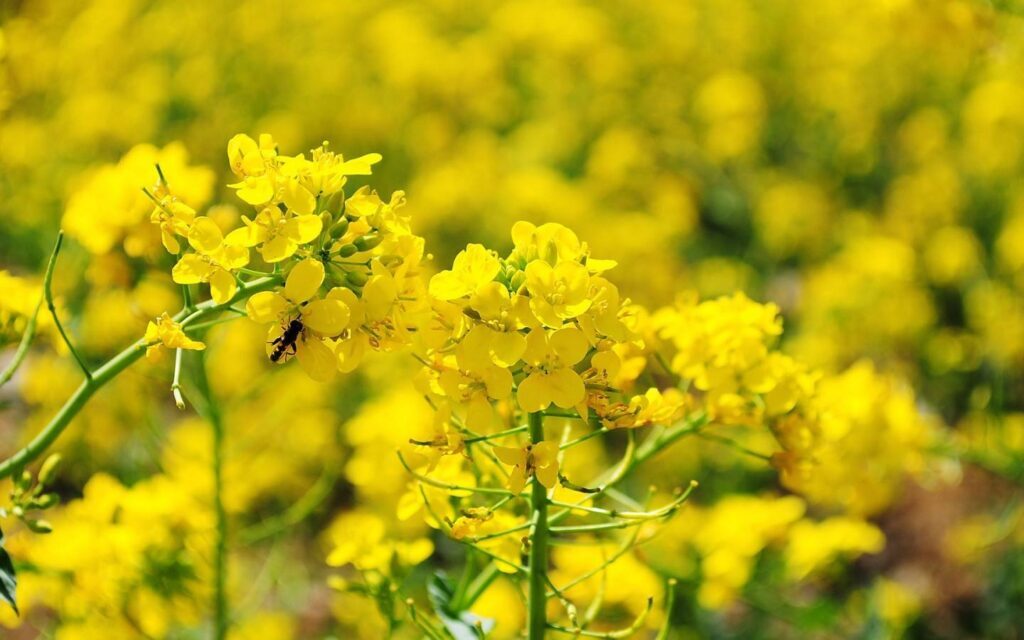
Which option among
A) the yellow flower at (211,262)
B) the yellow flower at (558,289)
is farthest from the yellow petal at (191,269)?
the yellow flower at (558,289)

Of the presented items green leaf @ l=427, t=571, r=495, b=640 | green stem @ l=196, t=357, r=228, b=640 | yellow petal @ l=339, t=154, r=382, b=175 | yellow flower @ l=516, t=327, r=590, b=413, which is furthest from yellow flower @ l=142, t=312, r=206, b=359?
green stem @ l=196, t=357, r=228, b=640

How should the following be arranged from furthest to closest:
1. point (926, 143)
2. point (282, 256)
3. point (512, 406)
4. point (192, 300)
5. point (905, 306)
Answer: point (926, 143) < point (905, 306) < point (512, 406) < point (192, 300) < point (282, 256)

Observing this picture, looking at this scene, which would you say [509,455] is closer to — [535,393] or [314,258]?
[535,393]

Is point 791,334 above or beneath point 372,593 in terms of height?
beneath

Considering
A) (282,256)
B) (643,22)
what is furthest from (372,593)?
(643,22)

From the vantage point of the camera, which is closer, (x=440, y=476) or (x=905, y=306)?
(x=440, y=476)

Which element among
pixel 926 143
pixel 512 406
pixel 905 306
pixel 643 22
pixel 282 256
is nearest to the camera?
pixel 282 256

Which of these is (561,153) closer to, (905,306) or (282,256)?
(905,306)

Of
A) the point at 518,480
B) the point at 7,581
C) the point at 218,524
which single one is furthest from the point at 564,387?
the point at 218,524

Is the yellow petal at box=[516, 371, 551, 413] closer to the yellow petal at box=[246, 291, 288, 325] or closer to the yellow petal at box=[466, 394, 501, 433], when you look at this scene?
the yellow petal at box=[466, 394, 501, 433]
